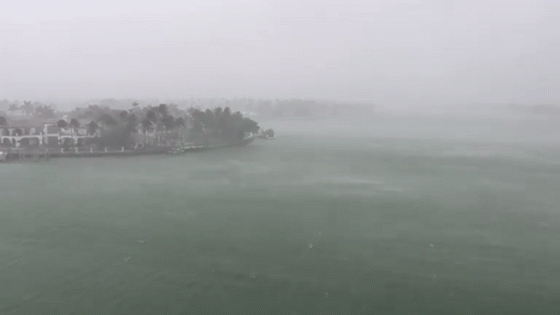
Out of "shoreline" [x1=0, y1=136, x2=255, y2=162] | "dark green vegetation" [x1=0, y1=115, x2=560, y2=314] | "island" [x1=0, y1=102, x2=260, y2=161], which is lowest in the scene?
"dark green vegetation" [x1=0, y1=115, x2=560, y2=314]

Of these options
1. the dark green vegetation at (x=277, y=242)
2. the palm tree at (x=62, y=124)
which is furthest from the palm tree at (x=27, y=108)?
the dark green vegetation at (x=277, y=242)

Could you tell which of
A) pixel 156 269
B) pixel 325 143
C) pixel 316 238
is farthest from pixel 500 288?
pixel 325 143

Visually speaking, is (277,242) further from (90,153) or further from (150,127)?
(150,127)

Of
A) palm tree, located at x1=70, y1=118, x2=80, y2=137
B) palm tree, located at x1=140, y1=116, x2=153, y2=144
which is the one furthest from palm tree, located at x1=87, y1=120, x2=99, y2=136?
palm tree, located at x1=140, y1=116, x2=153, y2=144

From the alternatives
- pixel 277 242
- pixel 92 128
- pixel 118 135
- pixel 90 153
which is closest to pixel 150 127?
pixel 118 135

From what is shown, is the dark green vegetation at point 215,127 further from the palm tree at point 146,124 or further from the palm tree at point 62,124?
the palm tree at point 62,124

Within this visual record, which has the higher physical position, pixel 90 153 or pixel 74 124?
pixel 74 124

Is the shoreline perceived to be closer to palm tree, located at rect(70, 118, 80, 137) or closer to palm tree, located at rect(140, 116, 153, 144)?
palm tree, located at rect(140, 116, 153, 144)

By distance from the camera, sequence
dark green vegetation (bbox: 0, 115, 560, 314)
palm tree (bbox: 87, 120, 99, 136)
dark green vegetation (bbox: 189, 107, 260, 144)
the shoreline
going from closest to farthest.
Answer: dark green vegetation (bbox: 0, 115, 560, 314) → the shoreline → palm tree (bbox: 87, 120, 99, 136) → dark green vegetation (bbox: 189, 107, 260, 144)

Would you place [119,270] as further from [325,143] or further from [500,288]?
[325,143]
